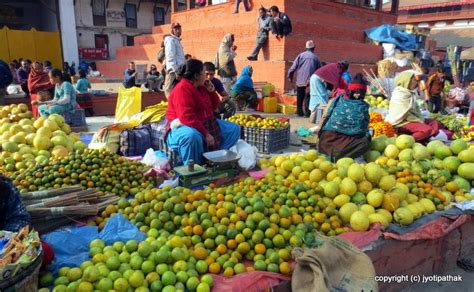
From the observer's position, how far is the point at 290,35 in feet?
37.1

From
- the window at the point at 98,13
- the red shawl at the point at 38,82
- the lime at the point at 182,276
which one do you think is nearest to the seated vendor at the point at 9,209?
the lime at the point at 182,276

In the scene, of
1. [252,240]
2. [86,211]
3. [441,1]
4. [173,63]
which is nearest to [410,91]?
[173,63]

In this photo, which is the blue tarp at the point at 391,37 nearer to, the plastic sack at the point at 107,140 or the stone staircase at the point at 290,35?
the stone staircase at the point at 290,35

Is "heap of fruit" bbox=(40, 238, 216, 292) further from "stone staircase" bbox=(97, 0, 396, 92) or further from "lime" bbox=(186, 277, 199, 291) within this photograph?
"stone staircase" bbox=(97, 0, 396, 92)

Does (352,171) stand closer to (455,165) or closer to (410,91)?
(455,165)

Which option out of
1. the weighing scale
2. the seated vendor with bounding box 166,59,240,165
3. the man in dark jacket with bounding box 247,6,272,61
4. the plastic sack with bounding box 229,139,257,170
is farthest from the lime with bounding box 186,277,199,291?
the man in dark jacket with bounding box 247,6,272,61

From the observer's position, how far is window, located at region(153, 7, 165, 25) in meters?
28.9

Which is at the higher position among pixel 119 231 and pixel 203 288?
pixel 119 231

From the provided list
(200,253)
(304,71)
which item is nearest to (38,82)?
(304,71)

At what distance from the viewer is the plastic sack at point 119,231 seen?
2395 millimetres

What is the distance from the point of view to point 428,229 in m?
2.90

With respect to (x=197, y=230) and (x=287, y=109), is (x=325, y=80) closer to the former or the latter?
(x=287, y=109)

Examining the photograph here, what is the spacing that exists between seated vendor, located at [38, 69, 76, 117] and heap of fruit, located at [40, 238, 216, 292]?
4.94 m

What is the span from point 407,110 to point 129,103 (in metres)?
4.55
